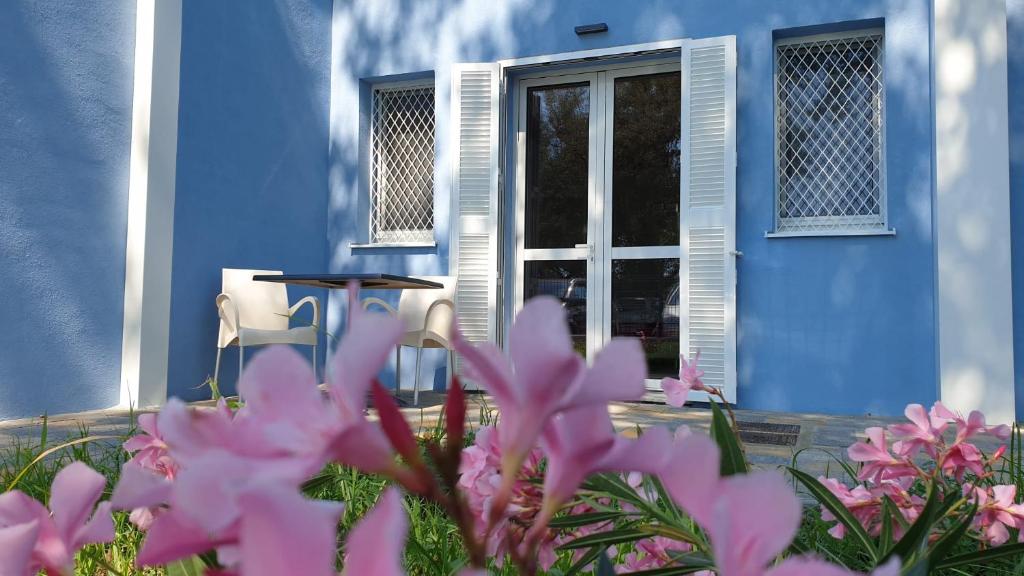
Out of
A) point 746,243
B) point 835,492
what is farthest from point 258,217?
point 835,492

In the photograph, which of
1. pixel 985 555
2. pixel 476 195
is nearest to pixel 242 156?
pixel 476 195

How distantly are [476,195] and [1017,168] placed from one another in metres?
3.52

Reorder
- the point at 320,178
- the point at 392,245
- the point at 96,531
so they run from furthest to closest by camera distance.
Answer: the point at 320,178, the point at 392,245, the point at 96,531

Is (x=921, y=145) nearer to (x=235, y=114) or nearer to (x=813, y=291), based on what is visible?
(x=813, y=291)

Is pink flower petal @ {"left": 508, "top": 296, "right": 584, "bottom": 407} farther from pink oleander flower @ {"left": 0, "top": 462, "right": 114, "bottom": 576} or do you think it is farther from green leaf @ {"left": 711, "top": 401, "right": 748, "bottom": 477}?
green leaf @ {"left": 711, "top": 401, "right": 748, "bottom": 477}

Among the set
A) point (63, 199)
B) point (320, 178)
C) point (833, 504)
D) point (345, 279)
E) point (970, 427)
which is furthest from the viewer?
point (320, 178)

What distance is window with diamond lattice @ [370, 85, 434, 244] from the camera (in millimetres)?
6473

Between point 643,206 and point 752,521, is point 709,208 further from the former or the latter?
point 752,521

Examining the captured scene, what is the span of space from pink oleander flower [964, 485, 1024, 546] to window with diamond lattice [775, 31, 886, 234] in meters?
4.87

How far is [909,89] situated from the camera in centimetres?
512

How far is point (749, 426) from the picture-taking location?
4.28 m

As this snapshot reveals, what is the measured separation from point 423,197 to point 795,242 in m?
2.89

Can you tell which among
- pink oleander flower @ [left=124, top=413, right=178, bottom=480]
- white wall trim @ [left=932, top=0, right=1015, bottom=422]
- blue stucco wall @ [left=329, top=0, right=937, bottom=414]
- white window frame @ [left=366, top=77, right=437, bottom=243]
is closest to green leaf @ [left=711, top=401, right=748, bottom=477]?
pink oleander flower @ [left=124, top=413, right=178, bottom=480]

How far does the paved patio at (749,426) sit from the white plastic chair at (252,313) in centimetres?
78
